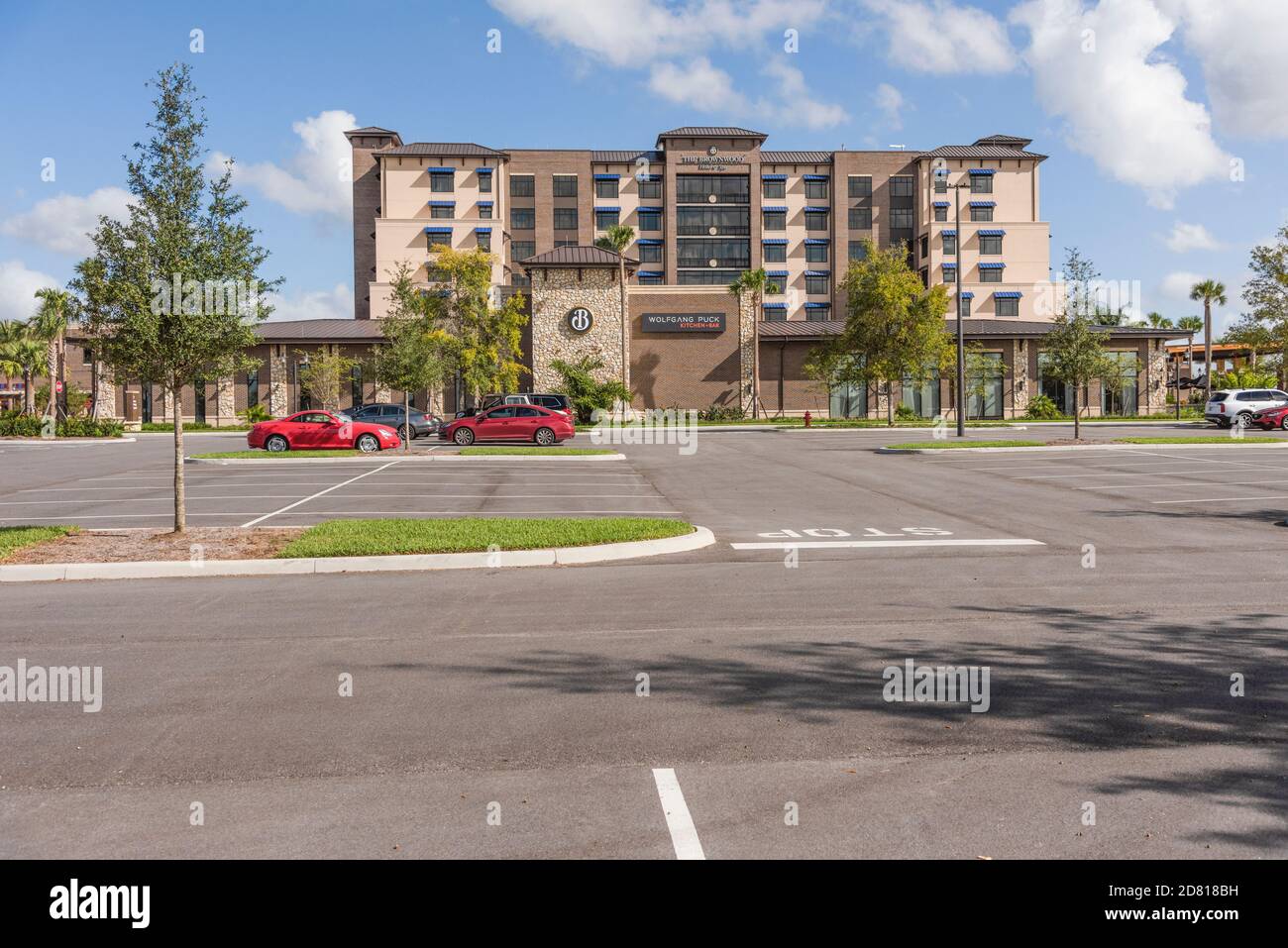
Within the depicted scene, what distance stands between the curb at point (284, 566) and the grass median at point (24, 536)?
0.85m

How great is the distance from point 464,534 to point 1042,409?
57197mm

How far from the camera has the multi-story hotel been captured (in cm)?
6138

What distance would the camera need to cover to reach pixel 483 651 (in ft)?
24.3

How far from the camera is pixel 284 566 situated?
37.5ft

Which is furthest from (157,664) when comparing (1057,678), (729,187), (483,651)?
(729,187)

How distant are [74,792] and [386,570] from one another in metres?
6.62

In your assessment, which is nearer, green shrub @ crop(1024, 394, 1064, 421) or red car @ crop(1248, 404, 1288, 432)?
red car @ crop(1248, 404, 1288, 432)

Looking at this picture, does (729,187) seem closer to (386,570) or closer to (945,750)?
(386,570)

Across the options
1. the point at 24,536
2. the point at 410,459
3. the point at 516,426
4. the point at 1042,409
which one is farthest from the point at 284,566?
the point at 1042,409

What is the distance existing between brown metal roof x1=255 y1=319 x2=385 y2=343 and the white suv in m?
45.2

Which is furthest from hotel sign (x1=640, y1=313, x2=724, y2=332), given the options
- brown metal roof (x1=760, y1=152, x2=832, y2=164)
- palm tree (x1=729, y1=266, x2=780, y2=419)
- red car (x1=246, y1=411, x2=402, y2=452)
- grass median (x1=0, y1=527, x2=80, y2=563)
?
grass median (x1=0, y1=527, x2=80, y2=563)

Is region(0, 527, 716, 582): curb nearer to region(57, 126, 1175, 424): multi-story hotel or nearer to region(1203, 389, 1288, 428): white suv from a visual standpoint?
region(1203, 389, 1288, 428): white suv

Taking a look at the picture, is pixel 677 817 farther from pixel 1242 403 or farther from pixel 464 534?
pixel 1242 403

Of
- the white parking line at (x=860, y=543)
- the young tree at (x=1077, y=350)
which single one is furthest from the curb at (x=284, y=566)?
the young tree at (x=1077, y=350)
